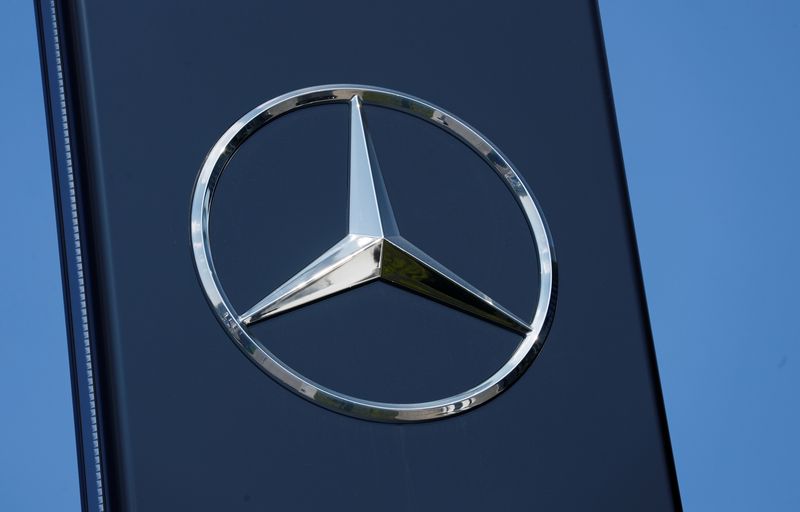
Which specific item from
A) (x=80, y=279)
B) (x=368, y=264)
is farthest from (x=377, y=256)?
(x=80, y=279)

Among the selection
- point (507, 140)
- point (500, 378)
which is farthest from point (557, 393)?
point (507, 140)

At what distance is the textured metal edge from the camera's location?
1.58 ft

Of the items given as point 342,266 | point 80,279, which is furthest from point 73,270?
point 342,266

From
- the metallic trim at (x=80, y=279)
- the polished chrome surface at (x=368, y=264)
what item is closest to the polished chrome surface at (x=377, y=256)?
the polished chrome surface at (x=368, y=264)

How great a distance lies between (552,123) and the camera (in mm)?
642

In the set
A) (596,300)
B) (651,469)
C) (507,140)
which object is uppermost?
(507,140)

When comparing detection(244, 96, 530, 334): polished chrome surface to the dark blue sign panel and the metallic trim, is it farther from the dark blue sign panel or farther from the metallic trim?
the metallic trim

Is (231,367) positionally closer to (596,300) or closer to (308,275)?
(308,275)

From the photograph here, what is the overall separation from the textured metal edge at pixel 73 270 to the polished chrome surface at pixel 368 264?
0.06 metres

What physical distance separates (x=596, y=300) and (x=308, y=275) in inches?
7.7

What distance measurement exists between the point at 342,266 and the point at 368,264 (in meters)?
0.02

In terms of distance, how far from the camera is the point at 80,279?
49 cm

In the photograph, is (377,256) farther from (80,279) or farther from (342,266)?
(80,279)

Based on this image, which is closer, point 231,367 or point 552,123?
point 231,367
